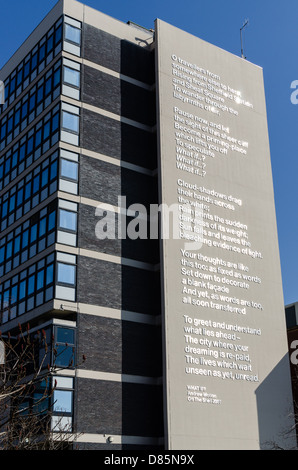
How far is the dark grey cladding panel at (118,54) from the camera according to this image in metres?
45.3

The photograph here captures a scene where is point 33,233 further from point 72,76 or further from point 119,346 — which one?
point 72,76

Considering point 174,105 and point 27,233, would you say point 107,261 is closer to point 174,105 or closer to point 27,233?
point 27,233

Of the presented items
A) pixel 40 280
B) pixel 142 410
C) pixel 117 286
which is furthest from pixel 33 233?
pixel 142 410

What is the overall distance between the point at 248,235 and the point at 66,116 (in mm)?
15048

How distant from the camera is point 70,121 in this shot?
42750 mm

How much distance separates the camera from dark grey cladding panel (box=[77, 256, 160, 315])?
39.6 m

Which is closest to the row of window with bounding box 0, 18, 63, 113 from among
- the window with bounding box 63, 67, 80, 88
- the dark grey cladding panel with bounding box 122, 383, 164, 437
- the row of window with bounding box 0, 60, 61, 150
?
the row of window with bounding box 0, 60, 61, 150

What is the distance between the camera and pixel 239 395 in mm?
41875

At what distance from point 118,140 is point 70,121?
3.57 meters

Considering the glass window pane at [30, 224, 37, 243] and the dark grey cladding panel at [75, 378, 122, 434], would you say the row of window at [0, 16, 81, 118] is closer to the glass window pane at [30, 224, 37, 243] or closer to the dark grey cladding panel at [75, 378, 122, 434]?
the glass window pane at [30, 224, 37, 243]

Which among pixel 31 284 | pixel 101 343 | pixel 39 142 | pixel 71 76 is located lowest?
pixel 101 343

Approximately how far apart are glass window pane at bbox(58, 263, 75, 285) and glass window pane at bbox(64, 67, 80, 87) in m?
12.7
